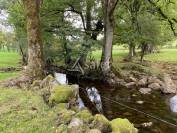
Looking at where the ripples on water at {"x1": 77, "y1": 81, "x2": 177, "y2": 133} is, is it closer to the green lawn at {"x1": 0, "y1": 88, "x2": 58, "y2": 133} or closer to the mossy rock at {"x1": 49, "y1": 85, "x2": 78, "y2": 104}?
the mossy rock at {"x1": 49, "y1": 85, "x2": 78, "y2": 104}

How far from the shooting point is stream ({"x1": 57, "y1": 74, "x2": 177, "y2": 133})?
462 inches

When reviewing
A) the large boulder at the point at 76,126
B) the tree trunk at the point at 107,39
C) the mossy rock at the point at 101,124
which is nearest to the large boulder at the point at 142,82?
the tree trunk at the point at 107,39

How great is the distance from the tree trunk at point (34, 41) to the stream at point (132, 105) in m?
3.22

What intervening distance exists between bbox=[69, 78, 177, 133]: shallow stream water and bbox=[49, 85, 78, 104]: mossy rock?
273 centimetres

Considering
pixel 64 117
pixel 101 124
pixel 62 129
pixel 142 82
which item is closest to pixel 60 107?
pixel 64 117

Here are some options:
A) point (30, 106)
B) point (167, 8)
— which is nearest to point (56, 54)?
point (167, 8)

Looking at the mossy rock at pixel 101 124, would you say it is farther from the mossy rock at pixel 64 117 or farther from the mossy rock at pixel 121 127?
the mossy rock at pixel 64 117

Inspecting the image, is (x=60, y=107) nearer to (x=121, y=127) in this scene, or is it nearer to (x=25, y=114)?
(x=25, y=114)

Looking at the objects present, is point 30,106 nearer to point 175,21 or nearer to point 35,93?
point 35,93

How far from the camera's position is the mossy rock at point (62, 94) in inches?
409

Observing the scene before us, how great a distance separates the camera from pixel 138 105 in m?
15.2

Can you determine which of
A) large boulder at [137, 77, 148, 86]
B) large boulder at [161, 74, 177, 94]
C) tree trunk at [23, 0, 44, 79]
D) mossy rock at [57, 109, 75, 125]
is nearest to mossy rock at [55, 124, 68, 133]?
mossy rock at [57, 109, 75, 125]

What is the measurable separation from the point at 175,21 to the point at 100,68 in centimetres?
870

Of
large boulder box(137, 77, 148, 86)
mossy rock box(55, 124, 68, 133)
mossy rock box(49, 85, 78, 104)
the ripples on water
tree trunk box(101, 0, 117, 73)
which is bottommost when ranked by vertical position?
the ripples on water
